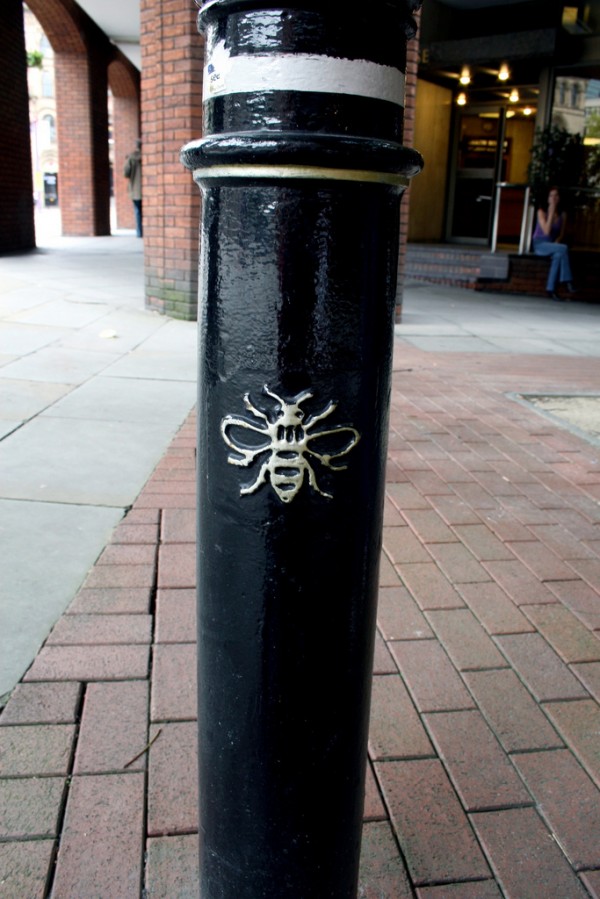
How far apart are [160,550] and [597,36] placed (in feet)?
49.1

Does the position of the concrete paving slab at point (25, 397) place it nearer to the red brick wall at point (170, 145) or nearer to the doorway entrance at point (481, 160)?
the red brick wall at point (170, 145)

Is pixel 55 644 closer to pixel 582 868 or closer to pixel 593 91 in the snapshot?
pixel 582 868

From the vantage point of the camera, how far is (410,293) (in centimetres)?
1277

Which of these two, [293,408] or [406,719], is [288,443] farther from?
[406,719]

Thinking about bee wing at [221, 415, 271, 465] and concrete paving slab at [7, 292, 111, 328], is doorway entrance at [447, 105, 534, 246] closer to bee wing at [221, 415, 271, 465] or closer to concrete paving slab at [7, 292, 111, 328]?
concrete paving slab at [7, 292, 111, 328]

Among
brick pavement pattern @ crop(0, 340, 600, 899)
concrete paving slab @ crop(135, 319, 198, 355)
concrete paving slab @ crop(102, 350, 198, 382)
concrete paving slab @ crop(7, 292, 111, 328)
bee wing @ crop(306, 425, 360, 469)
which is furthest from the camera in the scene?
concrete paving slab @ crop(7, 292, 111, 328)

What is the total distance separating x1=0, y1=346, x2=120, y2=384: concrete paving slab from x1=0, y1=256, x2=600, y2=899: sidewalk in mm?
2059

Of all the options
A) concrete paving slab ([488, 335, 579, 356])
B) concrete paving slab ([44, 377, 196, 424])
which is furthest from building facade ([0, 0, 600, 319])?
concrete paving slab ([44, 377, 196, 424])

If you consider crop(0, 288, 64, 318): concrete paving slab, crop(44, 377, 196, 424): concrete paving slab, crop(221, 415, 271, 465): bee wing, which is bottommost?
crop(44, 377, 196, 424): concrete paving slab

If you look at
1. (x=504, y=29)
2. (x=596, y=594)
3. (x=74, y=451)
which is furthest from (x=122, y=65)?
(x=596, y=594)

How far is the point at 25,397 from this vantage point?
509 cm

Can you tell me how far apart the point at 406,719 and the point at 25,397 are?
3.66m

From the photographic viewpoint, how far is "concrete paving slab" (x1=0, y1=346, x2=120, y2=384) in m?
5.68

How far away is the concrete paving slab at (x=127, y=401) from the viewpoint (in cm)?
480
